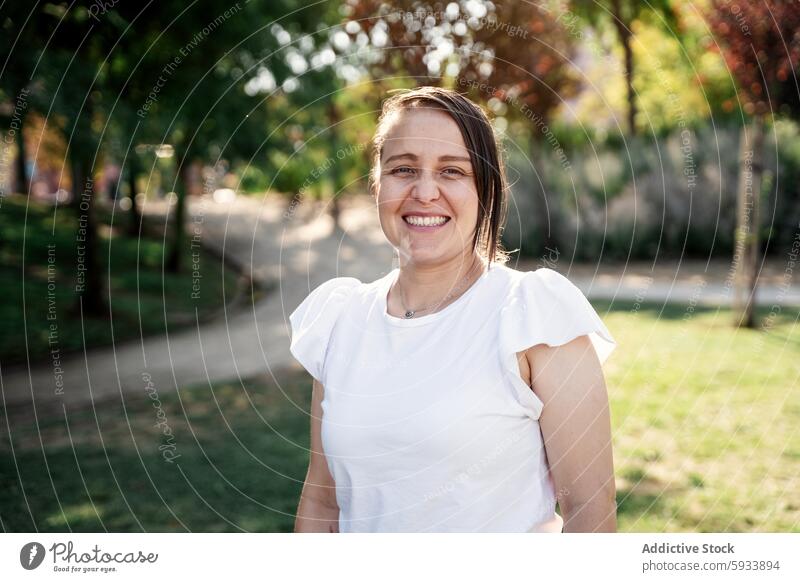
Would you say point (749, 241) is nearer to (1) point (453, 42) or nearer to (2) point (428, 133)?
(1) point (453, 42)

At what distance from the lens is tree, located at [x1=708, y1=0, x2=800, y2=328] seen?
26.1ft

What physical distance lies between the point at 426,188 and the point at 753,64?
7.98 metres

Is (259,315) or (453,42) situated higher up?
(453,42)

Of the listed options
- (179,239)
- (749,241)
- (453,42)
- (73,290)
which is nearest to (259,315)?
(73,290)

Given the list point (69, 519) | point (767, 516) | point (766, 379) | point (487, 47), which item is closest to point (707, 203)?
point (766, 379)

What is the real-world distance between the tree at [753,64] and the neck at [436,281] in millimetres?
6581

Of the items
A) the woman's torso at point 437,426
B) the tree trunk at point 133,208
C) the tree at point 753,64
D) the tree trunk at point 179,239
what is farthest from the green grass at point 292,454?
the tree trunk at point 133,208

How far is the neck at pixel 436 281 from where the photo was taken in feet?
7.23

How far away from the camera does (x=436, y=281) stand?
7.36 ft

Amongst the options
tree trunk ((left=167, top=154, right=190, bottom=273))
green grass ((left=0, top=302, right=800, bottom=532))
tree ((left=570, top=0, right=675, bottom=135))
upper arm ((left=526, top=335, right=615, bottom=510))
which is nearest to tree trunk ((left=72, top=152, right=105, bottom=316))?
green grass ((left=0, top=302, right=800, bottom=532))

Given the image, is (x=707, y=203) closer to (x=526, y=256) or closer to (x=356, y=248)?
(x=526, y=256)

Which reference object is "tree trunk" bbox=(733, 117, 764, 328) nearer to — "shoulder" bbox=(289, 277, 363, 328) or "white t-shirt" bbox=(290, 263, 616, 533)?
"shoulder" bbox=(289, 277, 363, 328)

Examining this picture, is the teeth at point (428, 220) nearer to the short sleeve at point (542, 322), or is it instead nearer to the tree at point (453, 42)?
the short sleeve at point (542, 322)

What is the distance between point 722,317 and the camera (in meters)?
9.98
